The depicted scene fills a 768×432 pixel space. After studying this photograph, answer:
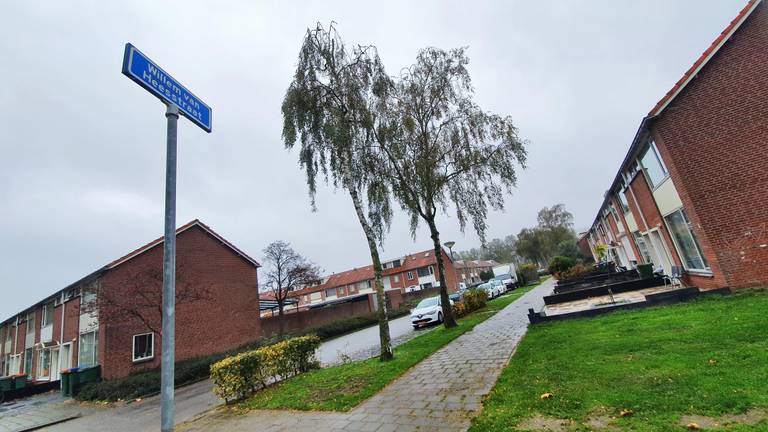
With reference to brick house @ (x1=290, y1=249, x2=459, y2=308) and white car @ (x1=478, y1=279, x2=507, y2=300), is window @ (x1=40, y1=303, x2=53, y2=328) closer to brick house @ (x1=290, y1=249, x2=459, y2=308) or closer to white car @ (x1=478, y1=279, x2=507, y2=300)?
brick house @ (x1=290, y1=249, x2=459, y2=308)

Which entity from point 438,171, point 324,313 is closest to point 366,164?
A: point 438,171

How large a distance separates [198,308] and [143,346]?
11.1 ft

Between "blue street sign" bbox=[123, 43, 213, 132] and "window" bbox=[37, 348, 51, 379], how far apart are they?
103 ft

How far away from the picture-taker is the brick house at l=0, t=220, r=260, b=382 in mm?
18281

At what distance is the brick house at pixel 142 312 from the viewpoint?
18.3 m

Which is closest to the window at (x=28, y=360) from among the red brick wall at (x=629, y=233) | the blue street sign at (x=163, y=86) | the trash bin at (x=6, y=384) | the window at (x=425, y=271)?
the trash bin at (x=6, y=384)

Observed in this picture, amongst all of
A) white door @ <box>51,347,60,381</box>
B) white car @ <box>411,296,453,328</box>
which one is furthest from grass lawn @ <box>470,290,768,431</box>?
white door @ <box>51,347,60,381</box>

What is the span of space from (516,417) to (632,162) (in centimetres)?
1384

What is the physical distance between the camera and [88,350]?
20.1m

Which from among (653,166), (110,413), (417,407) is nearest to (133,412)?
(110,413)

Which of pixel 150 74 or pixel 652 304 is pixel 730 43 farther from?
pixel 150 74

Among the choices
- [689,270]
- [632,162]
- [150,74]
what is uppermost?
[632,162]

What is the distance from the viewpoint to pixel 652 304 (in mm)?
10281

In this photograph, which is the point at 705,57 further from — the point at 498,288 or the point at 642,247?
the point at 498,288
